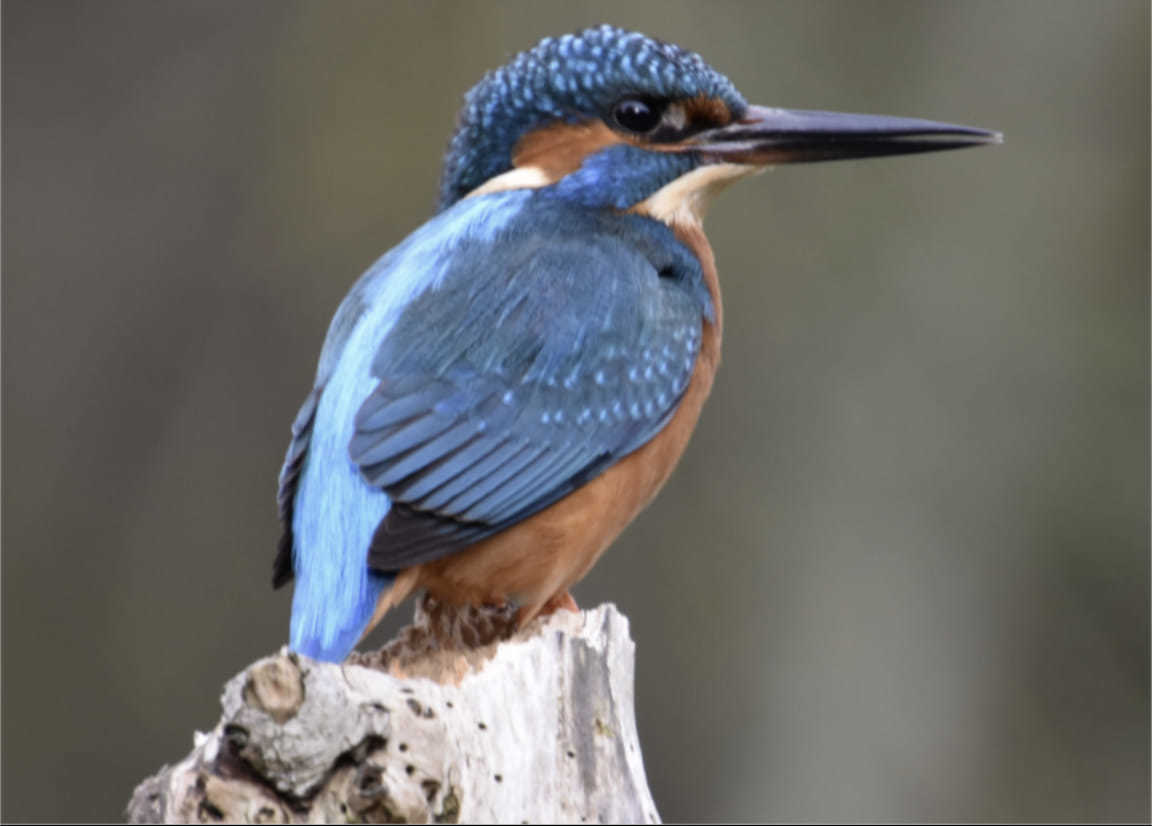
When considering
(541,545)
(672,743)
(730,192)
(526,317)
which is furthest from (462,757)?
(730,192)

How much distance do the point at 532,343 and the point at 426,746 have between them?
3.75 feet

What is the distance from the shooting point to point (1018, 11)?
6.85 metres

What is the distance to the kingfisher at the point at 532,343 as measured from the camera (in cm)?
354

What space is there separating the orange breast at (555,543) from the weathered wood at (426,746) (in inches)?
11.8

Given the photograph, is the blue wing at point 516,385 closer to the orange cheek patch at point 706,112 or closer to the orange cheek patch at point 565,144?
the orange cheek patch at point 565,144

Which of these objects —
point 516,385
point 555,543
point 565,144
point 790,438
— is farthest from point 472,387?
point 790,438

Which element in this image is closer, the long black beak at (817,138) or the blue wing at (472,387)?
the blue wing at (472,387)

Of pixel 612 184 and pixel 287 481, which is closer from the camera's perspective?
pixel 287 481

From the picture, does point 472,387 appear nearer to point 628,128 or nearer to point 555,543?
point 555,543

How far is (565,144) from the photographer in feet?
13.6

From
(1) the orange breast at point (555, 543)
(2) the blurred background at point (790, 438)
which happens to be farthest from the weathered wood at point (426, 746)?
(2) the blurred background at point (790, 438)

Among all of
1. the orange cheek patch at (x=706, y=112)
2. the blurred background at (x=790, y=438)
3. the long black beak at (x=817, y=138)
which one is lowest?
the blurred background at (x=790, y=438)

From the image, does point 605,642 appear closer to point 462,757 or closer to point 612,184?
point 462,757

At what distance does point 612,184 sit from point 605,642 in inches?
46.2
